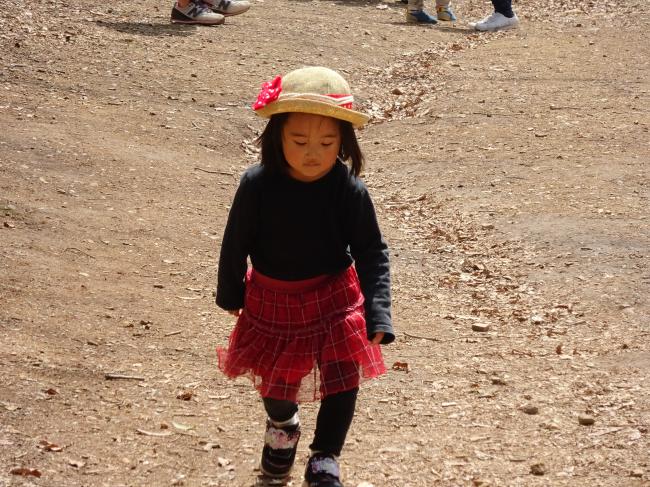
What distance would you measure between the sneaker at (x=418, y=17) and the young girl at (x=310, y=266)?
9297 mm

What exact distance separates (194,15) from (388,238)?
4871 mm

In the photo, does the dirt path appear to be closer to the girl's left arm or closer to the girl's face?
the girl's left arm

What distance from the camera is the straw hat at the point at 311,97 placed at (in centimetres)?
336

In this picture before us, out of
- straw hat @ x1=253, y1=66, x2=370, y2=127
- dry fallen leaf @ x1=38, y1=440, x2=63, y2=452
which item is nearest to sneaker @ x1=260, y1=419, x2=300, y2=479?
dry fallen leaf @ x1=38, y1=440, x2=63, y2=452

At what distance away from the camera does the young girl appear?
3.44 meters

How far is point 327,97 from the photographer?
3.37 metres

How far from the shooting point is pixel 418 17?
1255 cm

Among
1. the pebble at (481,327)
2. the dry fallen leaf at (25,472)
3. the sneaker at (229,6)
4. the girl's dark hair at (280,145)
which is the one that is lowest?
the pebble at (481,327)

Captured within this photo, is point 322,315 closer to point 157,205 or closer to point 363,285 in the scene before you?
point 363,285

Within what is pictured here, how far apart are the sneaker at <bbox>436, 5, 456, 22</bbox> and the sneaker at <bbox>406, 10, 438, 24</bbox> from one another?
1.04 feet

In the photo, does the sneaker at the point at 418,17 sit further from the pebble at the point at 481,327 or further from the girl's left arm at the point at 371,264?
the girl's left arm at the point at 371,264

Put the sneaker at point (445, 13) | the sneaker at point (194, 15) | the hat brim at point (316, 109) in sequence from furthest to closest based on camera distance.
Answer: the sneaker at point (445, 13)
the sneaker at point (194, 15)
the hat brim at point (316, 109)

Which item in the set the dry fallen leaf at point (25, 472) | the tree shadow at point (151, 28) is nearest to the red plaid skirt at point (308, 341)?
the dry fallen leaf at point (25, 472)

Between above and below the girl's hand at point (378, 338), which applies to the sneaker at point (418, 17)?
below
